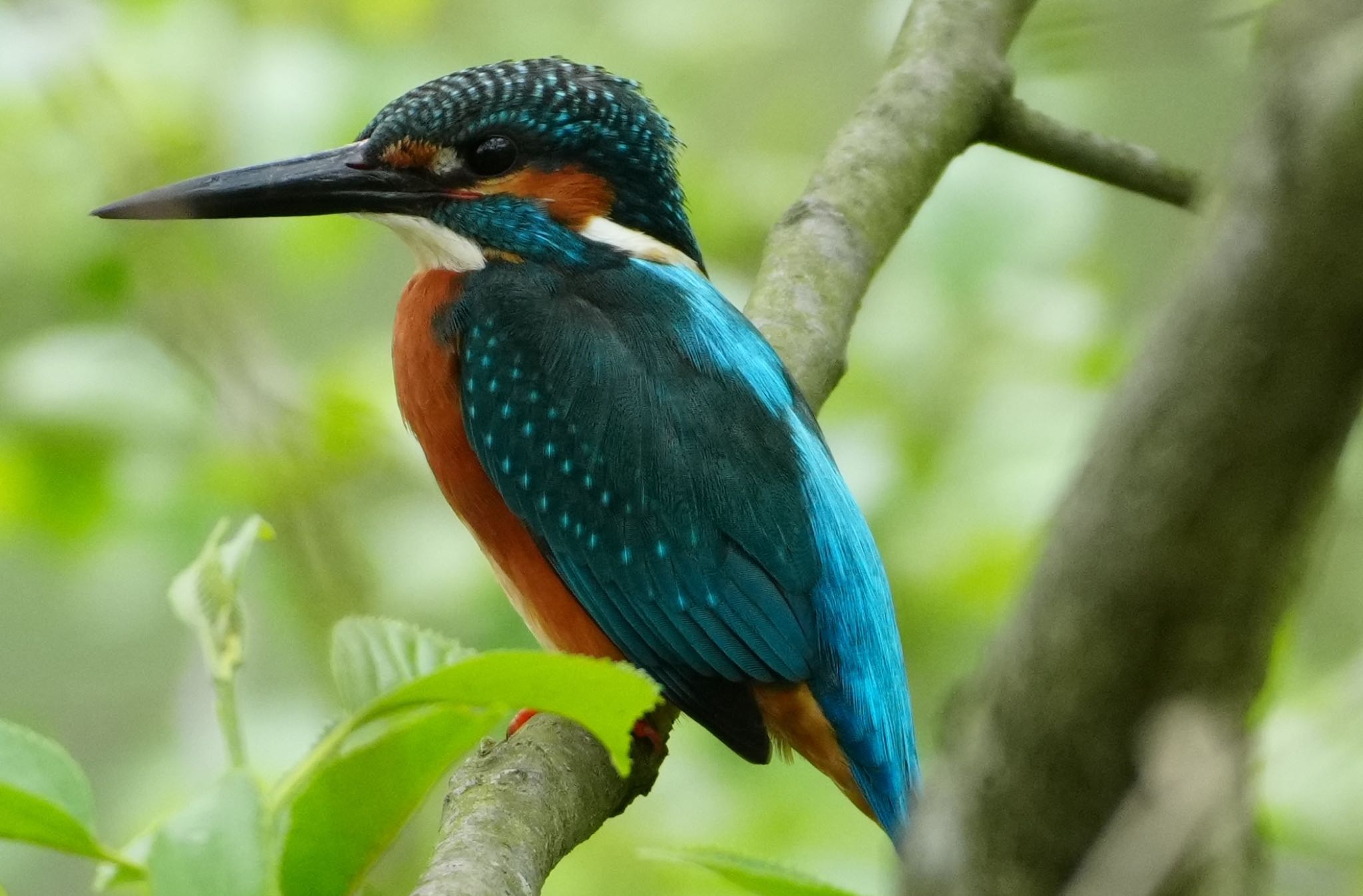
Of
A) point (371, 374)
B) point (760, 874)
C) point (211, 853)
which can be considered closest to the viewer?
point (211, 853)

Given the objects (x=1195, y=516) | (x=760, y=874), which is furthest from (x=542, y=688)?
(x=1195, y=516)

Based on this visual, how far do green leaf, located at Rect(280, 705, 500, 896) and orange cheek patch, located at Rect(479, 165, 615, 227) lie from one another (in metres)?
1.49

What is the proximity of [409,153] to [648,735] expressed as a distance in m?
0.97

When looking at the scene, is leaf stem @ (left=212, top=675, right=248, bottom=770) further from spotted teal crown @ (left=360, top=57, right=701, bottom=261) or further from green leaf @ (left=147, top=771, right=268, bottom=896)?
spotted teal crown @ (left=360, top=57, right=701, bottom=261)

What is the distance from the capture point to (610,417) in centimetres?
223

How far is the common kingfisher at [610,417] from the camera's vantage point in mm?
2119

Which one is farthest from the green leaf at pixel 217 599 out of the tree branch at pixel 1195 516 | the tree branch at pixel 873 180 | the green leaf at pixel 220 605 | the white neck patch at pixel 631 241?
the white neck patch at pixel 631 241

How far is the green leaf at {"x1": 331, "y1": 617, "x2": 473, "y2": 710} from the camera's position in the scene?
122 cm

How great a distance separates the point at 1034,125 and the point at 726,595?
3.14 ft

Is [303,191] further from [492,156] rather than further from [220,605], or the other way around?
[220,605]

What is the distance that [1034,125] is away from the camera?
251 centimetres

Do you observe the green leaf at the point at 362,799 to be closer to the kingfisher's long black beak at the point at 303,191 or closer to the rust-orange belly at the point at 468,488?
the rust-orange belly at the point at 468,488

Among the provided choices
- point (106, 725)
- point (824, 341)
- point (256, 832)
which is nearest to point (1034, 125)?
point (824, 341)

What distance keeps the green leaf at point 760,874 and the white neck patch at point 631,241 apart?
1615 mm
